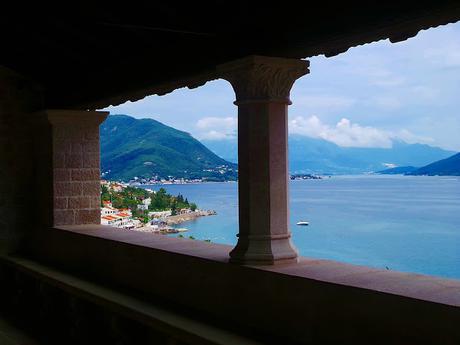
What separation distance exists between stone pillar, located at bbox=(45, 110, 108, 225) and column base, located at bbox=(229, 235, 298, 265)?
2917 mm

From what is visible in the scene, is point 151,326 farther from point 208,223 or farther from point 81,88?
point 208,223

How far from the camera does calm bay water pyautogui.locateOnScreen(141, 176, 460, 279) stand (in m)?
24.2

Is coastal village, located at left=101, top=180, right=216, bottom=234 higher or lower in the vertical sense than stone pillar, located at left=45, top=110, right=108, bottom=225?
lower

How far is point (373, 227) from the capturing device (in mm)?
39312

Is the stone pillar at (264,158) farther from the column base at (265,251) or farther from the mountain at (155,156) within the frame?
the mountain at (155,156)

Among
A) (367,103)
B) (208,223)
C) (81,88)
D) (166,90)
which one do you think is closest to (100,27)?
(166,90)

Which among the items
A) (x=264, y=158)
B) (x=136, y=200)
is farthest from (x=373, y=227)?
(x=264, y=158)

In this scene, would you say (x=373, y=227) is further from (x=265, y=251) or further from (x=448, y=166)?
(x=265, y=251)

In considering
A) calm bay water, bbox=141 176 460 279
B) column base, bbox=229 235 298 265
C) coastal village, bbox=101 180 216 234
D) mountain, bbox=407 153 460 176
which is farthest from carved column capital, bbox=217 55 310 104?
calm bay water, bbox=141 176 460 279

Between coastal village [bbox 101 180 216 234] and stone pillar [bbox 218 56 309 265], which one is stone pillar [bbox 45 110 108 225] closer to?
stone pillar [bbox 218 56 309 265]

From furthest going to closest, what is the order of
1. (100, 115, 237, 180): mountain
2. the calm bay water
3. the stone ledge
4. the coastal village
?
the calm bay water → (100, 115, 237, 180): mountain → the coastal village → the stone ledge

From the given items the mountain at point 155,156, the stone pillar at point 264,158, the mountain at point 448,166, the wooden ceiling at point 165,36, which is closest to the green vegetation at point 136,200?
the mountain at point 155,156

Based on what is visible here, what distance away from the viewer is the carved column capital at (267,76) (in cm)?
310

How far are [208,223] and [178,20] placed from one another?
26308 millimetres
